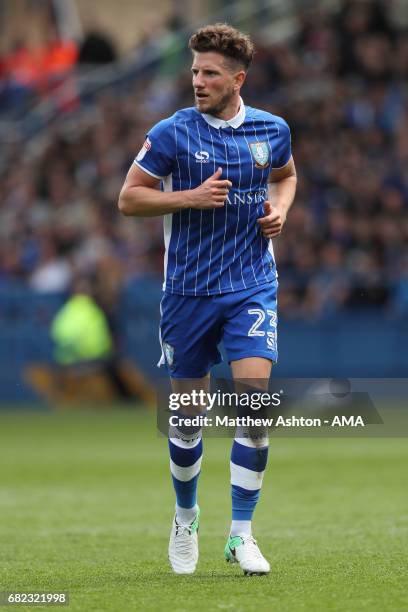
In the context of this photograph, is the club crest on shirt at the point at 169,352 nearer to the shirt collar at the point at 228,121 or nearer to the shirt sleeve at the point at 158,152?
the shirt sleeve at the point at 158,152

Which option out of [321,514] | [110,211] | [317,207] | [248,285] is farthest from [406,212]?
[248,285]

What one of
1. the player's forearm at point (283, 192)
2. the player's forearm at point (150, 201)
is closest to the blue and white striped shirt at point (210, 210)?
the player's forearm at point (150, 201)

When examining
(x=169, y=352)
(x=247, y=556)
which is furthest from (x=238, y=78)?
(x=247, y=556)

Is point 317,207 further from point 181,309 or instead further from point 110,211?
point 181,309

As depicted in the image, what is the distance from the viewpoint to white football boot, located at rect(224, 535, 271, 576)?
23.1 feet

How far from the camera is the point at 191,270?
285 inches

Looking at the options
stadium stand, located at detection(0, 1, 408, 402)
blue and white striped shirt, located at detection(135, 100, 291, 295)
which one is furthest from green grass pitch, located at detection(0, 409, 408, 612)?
stadium stand, located at detection(0, 1, 408, 402)

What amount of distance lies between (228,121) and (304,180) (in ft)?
42.9

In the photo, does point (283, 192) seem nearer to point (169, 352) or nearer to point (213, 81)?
point (213, 81)

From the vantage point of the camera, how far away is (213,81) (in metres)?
7.19

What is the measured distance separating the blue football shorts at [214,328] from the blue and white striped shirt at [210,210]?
2.3 inches

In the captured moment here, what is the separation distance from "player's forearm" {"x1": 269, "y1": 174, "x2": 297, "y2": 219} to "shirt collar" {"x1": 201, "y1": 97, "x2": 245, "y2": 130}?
0.48 meters

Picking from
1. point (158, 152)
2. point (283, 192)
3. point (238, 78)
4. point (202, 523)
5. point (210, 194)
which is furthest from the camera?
point (202, 523)

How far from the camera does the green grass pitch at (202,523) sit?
653 centimetres
